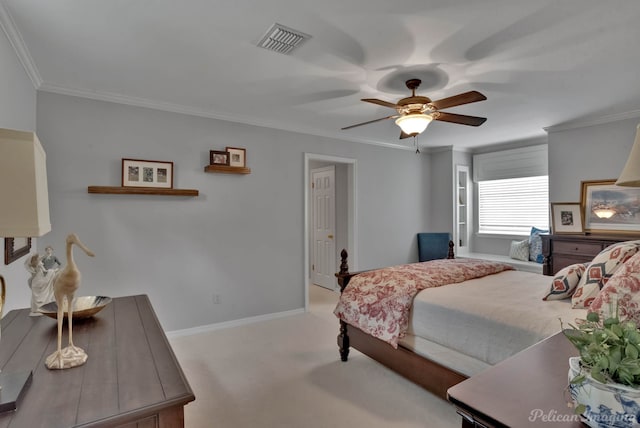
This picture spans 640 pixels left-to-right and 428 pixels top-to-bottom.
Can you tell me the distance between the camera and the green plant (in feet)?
2.56

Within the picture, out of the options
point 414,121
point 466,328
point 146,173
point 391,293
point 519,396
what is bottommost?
point 466,328

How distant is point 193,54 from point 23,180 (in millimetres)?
1972

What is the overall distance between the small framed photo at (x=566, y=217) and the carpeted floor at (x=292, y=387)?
A: 3.14m

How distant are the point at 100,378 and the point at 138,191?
2.60 meters

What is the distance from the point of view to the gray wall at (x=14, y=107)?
205 cm

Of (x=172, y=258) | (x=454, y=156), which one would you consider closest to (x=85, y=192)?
(x=172, y=258)

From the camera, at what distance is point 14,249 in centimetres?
224

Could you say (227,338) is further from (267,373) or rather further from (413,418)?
(413,418)

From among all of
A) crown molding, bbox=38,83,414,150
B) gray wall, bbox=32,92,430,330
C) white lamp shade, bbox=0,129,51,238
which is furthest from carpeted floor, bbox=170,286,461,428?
crown molding, bbox=38,83,414,150

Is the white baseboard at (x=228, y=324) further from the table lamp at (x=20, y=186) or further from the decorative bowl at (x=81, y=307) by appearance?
the table lamp at (x=20, y=186)

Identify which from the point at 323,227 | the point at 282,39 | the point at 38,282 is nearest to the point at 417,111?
the point at 282,39

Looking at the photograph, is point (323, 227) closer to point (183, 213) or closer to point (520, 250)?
point (183, 213)

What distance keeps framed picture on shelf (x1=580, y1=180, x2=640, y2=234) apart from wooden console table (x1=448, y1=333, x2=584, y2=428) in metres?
3.87

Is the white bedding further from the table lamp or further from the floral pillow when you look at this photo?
the table lamp
